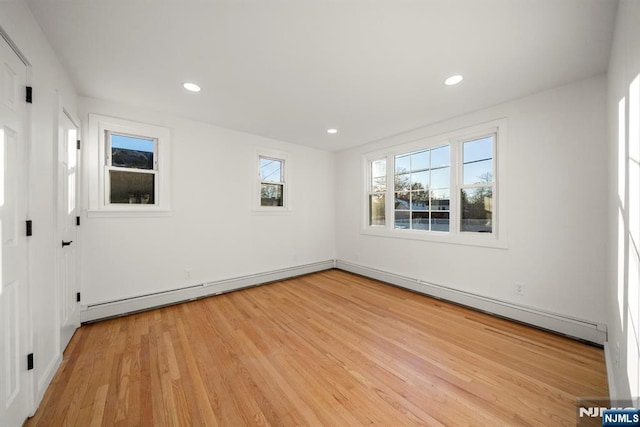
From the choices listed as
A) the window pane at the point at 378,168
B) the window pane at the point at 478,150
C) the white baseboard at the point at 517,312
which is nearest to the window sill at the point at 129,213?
the window pane at the point at 378,168

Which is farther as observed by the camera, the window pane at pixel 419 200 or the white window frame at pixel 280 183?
the white window frame at pixel 280 183

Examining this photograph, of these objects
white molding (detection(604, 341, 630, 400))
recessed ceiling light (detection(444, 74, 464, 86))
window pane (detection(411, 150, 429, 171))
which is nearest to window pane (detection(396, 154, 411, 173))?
window pane (detection(411, 150, 429, 171))

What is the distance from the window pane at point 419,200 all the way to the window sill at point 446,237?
16.3 inches

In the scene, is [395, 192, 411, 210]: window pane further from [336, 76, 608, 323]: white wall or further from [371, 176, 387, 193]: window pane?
[336, 76, 608, 323]: white wall

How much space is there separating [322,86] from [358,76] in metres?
0.41

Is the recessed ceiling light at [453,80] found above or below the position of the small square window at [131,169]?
above

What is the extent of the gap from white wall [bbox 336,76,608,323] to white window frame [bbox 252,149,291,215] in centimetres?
293

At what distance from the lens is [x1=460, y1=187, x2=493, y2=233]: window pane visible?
10.3 ft

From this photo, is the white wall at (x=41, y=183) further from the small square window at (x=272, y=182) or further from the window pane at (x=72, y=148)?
the small square window at (x=272, y=182)

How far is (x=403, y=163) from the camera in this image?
4.23m

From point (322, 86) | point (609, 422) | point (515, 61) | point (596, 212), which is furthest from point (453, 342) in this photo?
point (322, 86)

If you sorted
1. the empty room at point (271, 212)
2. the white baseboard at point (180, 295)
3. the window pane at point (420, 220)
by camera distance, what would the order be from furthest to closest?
the window pane at point (420, 220)
the white baseboard at point (180, 295)
the empty room at point (271, 212)

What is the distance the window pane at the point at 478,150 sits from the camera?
3.13m

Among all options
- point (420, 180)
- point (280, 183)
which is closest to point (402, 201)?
point (420, 180)
